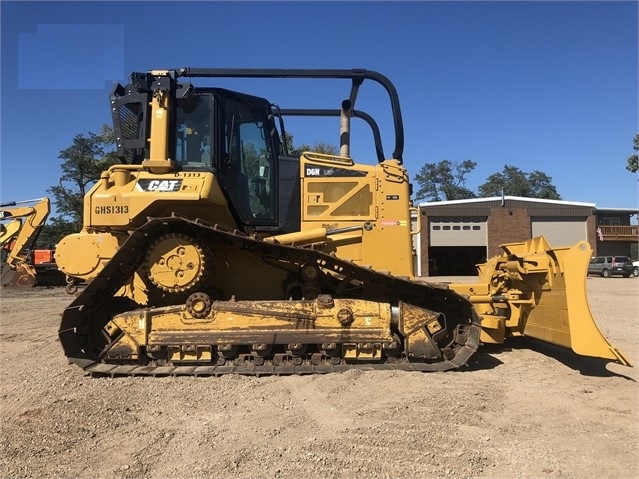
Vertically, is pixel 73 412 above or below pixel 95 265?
below

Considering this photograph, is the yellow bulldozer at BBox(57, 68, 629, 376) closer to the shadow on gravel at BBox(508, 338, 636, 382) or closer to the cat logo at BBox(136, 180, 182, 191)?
the cat logo at BBox(136, 180, 182, 191)

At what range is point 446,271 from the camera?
138 ft

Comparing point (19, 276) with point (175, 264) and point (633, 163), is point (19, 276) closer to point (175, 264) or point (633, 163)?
point (175, 264)

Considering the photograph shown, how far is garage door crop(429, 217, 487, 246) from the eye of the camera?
37.9 metres

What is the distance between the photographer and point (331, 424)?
13.7ft

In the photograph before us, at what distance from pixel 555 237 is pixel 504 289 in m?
35.4

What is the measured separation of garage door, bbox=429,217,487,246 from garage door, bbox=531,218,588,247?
4.16 m

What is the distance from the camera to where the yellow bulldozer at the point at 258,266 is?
5.69 metres

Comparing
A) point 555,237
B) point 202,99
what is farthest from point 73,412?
point 555,237

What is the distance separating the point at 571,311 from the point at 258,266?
3722 millimetres

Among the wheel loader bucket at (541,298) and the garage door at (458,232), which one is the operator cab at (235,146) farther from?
the garage door at (458,232)

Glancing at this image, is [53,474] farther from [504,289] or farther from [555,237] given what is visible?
[555,237]

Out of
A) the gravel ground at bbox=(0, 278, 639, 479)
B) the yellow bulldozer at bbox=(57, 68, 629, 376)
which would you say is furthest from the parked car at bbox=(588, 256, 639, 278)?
the gravel ground at bbox=(0, 278, 639, 479)

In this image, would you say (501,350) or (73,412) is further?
(501,350)
